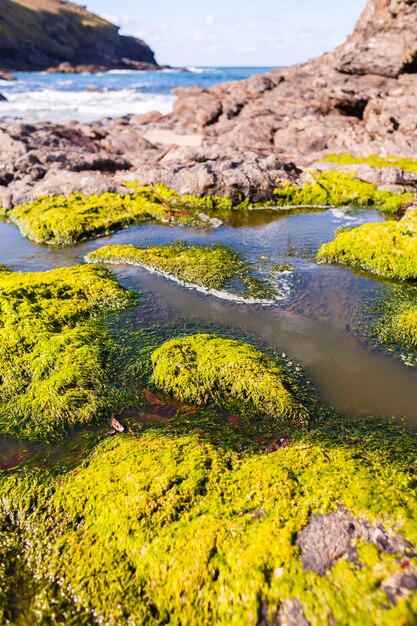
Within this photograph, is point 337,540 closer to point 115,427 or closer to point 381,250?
point 115,427

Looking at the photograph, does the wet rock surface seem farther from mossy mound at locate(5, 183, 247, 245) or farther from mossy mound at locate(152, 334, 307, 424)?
mossy mound at locate(5, 183, 247, 245)

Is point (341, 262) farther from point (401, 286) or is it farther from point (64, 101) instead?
point (64, 101)

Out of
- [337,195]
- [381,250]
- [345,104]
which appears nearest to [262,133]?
[345,104]

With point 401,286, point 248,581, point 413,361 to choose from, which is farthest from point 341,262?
point 248,581

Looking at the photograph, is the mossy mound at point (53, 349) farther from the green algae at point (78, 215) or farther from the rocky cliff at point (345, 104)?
the rocky cliff at point (345, 104)

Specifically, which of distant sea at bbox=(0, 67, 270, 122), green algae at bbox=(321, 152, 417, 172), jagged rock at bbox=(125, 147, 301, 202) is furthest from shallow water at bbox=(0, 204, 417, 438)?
distant sea at bbox=(0, 67, 270, 122)
